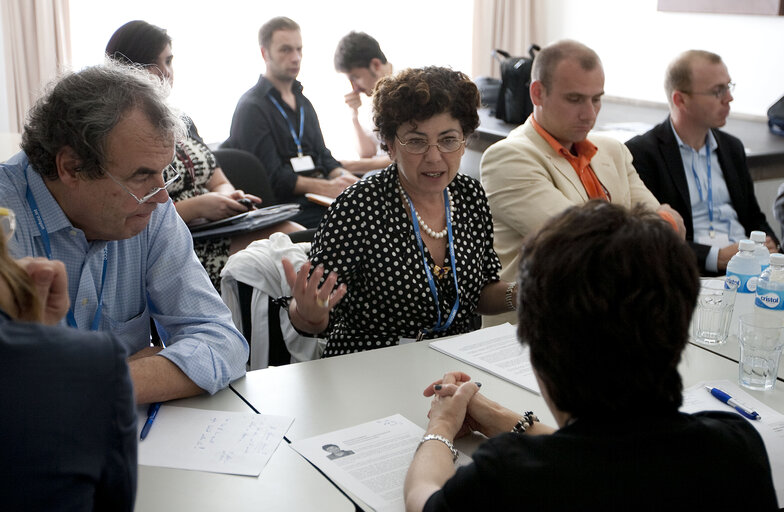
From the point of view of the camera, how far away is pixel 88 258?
1.66m

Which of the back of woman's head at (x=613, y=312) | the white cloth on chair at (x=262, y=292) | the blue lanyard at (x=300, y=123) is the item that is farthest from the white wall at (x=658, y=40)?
the back of woman's head at (x=613, y=312)

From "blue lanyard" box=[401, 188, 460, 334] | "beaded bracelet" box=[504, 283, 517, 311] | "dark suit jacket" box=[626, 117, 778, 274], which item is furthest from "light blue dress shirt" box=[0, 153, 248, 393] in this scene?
"dark suit jacket" box=[626, 117, 778, 274]

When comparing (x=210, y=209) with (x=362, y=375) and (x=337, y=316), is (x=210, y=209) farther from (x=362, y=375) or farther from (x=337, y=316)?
(x=362, y=375)

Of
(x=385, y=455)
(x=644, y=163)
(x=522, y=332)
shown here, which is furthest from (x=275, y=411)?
(x=644, y=163)

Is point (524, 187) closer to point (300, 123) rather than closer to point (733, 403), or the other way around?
point (733, 403)

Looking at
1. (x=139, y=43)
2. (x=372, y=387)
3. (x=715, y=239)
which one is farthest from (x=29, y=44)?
(x=372, y=387)

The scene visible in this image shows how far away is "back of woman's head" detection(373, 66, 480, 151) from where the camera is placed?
2.14 meters

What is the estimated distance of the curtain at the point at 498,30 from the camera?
6.61 meters

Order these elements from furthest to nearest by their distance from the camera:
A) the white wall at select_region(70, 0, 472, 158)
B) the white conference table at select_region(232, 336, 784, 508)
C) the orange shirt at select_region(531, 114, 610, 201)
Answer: the white wall at select_region(70, 0, 472, 158) → the orange shirt at select_region(531, 114, 610, 201) → the white conference table at select_region(232, 336, 784, 508)

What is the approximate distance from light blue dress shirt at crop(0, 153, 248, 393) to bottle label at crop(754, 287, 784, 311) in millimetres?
1206

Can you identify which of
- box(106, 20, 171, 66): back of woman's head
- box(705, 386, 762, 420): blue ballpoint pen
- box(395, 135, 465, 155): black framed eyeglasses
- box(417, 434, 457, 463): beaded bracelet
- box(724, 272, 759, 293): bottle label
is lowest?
box(705, 386, 762, 420): blue ballpoint pen

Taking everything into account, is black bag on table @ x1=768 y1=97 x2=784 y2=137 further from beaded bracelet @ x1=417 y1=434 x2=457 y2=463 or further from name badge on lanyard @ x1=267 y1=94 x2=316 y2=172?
beaded bracelet @ x1=417 y1=434 x2=457 y2=463

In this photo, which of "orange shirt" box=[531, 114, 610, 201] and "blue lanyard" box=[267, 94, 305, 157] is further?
"blue lanyard" box=[267, 94, 305, 157]

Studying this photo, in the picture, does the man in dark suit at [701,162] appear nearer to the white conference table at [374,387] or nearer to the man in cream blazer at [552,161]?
the man in cream blazer at [552,161]
